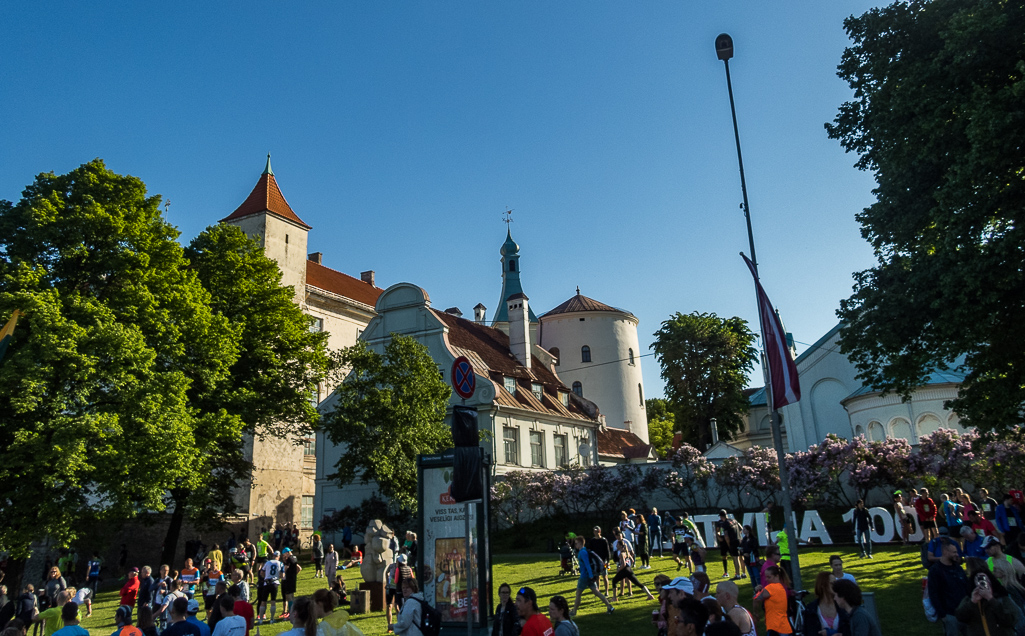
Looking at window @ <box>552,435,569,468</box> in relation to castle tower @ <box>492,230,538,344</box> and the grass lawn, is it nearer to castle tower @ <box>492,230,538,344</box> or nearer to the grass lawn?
the grass lawn

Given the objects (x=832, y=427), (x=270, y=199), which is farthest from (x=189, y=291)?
(x=832, y=427)

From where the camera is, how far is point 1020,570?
9789mm

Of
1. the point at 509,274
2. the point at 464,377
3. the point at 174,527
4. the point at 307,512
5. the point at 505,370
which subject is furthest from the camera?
the point at 509,274

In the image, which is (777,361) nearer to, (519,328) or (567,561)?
(567,561)

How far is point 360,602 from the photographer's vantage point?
19250mm

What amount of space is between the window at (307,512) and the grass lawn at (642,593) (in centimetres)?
1902

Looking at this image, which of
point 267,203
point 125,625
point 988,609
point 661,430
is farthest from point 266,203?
point 661,430

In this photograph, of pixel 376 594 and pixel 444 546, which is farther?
pixel 376 594

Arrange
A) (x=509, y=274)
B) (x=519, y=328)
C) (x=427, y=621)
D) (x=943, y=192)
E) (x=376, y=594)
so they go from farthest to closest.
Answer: (x=509, y=274) < (x=519, y=328) < (x=376, y=594) < (x=943, y=192) < (x=427, y=621)

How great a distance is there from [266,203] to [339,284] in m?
13.0

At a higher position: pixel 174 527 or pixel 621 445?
pixel 621 445

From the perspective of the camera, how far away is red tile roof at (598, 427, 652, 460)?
52997 millimetres

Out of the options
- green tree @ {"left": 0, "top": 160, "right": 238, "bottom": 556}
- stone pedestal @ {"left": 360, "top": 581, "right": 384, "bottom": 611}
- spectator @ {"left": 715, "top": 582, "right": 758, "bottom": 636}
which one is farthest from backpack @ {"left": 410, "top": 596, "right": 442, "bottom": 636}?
green tree @ {"left": 0, "top": 160, "right": 238, "bottom": 556}

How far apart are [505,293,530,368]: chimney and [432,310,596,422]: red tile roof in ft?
1.77
